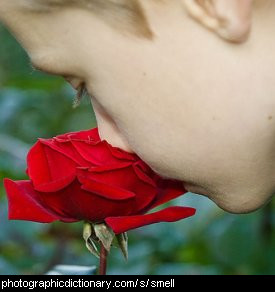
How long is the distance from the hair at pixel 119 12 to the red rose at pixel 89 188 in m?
→ 0.14

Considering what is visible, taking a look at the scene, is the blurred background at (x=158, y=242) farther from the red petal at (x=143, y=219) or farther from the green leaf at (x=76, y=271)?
the red petal at (x=143, y=219)

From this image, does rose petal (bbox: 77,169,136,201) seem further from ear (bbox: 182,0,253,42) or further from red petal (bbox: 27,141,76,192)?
ear (bbox: 182,0,253,42)

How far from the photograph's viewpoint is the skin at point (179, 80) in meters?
0.91

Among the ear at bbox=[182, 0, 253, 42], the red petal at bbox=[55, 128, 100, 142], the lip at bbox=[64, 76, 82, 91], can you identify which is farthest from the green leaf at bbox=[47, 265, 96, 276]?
the ear at bbox=[182, 0, 253, 42]

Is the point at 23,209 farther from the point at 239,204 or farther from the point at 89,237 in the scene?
the point at 239,204

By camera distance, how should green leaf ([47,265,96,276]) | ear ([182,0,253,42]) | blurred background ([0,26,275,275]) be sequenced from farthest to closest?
blurred background ([0,26,275,275])
green leaf ([47,265,96,276])
ear ([182,0,253,42])

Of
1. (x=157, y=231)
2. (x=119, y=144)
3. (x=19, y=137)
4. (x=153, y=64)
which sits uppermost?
(x=153, y=64)

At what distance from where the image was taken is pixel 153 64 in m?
0.92

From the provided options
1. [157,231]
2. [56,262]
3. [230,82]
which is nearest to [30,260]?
[56,262]

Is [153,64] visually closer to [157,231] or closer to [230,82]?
[230,82]

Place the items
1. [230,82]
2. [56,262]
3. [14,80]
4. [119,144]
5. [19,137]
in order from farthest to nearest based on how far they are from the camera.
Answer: [19,137] → [14,80] → [56,262] → [119,144] → [230,82]

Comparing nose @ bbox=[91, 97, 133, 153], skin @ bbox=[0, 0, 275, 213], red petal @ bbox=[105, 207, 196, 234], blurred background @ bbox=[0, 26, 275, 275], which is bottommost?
blurred background @ bbox=[0, 26, 275, 275]

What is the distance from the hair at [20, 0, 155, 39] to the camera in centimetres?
91
